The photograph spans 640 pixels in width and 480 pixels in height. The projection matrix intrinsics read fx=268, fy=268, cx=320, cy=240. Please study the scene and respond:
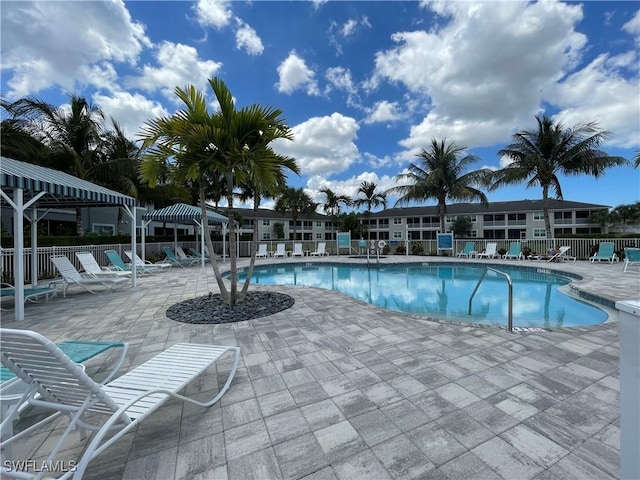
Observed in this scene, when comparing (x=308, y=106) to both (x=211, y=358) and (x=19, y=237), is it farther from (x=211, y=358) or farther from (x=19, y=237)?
(x=211, y=358)

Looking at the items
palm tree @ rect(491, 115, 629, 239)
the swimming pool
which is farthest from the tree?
the swimming pool

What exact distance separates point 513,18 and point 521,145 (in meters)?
10.9

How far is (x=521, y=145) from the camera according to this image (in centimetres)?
1655

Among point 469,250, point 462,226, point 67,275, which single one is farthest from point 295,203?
point 462,226

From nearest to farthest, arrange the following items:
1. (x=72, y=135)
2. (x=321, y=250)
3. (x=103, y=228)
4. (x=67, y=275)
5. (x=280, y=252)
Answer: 1. (x=67, y=275)
2. (x=72, y=135)
3. (x=103, y=228)
4. (x=280, y=252)
5. (x=321, y=250)

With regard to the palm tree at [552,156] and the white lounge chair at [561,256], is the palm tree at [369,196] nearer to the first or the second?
the palm tree at [552,156]

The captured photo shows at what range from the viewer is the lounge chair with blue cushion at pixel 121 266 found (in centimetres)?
949

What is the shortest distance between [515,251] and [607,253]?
3635 millimetres

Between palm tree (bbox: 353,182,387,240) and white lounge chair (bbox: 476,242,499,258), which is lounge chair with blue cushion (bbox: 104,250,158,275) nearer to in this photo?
white lounge chair (bbox: 476,242,499,258)

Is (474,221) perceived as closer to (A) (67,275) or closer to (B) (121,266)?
(B) (121,266)

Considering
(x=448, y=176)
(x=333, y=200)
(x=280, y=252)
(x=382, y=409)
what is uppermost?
(x=333, y=200)

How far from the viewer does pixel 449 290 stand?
9.02 metres

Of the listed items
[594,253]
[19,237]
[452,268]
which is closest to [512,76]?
[452,268]

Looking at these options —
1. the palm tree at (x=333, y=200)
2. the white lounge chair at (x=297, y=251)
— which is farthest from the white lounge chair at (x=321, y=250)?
the palm tree at (x=333, y=200)
